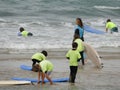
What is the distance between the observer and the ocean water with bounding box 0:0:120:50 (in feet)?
69.5

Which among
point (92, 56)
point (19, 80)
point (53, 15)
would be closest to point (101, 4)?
point (53, 15)

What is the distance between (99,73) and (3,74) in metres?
3.10

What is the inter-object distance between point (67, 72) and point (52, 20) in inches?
649

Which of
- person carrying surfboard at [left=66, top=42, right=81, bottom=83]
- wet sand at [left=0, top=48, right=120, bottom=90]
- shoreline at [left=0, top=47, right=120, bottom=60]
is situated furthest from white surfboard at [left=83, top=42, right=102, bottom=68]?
person carrying surfboard at [left=66, top=42, right=81, bottom=83]

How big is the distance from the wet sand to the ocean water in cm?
207

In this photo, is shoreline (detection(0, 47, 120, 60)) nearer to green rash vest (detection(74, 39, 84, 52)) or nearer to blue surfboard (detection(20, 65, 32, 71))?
blue surfboard (detection(20, 65, 32, 71))

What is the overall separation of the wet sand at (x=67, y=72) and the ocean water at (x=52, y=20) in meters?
2.07

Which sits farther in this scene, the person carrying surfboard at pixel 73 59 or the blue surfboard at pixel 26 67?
the blue surfboard at pixel 26 67

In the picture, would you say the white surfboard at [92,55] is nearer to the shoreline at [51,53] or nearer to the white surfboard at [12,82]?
the shoreline at [51,53]

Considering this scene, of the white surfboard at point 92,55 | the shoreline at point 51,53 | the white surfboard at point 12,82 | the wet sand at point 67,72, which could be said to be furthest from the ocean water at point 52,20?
the white surfboard at point 12,82

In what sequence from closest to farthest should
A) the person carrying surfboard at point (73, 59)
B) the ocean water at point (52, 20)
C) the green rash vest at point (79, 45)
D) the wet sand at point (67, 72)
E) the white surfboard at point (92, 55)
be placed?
the wet sand at point (67, 72) < the person carrying surfboard at point (73, 59) < the green rash vest at point (79, 45) < the white surfboard at point (92, 55) < the ocean water at point (52, 20)

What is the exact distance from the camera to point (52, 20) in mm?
30594

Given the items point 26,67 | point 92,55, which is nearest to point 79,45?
point 92,55

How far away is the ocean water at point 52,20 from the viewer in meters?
21.2
